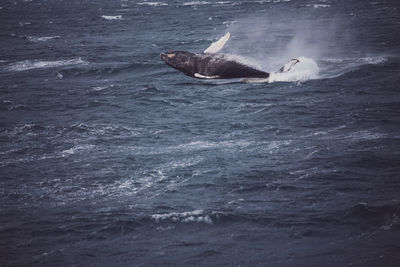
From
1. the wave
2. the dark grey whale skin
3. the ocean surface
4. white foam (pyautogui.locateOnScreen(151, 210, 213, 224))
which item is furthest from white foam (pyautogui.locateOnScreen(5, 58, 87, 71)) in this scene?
white foam (pyautogui.locateOnScreen(151, 210, 213, 224))

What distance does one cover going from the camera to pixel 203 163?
3541 centimetres

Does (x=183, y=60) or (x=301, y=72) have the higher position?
(x=183, y=60)

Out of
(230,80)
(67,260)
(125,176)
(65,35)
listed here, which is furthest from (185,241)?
(65,35)

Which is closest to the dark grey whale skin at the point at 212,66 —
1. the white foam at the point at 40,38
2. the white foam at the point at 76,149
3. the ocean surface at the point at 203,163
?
the ocean surface at the point at 203,163

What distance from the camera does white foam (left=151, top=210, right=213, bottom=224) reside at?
2902 centimetres

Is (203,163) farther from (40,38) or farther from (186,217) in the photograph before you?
(40,38)

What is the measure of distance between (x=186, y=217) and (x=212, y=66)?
9456 millimetres

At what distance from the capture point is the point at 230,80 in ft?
109

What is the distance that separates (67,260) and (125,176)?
351 inches

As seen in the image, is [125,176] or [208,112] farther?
[208,112]

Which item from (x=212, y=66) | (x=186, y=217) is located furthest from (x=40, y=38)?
(x=186, y=217)

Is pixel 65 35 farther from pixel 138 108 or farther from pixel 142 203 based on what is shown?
pixel 142 203

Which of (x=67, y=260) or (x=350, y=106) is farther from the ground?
(x=350, y=106)

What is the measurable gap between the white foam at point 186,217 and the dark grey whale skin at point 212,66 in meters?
8.58
